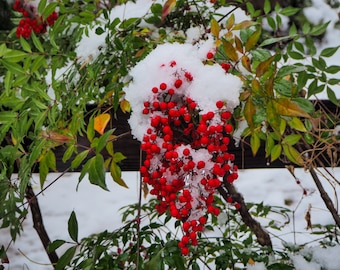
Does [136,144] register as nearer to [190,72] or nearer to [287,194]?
[190,72]

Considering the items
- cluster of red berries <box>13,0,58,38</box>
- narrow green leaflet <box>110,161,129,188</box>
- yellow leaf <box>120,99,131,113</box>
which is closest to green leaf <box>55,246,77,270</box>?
narrow green leaflet <box>110,161,129,188</box>

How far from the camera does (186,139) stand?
0.95 meters

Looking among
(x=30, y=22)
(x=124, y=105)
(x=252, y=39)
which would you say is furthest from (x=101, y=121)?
(x=30, y=22)

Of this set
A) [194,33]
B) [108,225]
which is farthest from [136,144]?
[108,225]

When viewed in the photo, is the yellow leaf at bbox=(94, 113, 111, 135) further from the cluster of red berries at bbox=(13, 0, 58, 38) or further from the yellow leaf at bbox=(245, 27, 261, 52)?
the cluster of red berries at bbox=(13, 0, 58, 38)

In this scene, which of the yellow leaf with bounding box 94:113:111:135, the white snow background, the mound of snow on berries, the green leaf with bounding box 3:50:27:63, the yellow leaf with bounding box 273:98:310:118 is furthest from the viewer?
the white snow background

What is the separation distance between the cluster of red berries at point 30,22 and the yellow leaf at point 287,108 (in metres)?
1.16

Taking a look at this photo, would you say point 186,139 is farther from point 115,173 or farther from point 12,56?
point 12,56

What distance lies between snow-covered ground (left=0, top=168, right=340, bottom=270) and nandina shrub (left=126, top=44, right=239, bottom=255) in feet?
4.72

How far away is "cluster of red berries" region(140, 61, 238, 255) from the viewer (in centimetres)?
83

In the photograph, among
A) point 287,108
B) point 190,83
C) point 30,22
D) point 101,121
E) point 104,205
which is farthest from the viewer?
point 104,205

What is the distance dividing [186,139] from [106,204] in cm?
193

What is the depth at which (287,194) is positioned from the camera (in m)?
2.86

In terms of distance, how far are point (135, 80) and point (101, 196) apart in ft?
6.63
